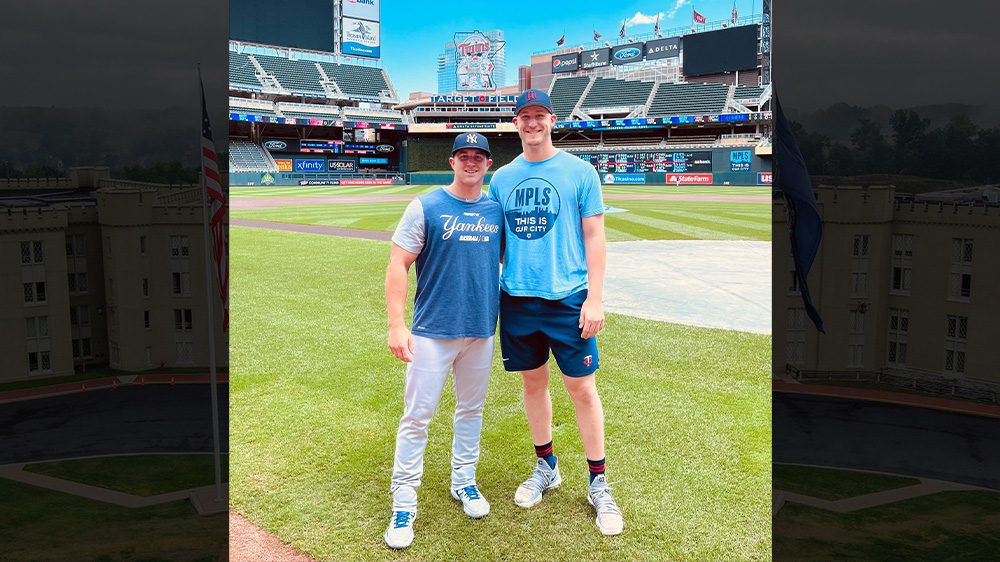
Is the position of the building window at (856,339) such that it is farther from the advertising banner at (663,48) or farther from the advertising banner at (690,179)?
the advertising banner at (663,48)

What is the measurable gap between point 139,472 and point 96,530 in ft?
0.52

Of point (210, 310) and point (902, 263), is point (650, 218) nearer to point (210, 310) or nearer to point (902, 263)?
point (902, 263)

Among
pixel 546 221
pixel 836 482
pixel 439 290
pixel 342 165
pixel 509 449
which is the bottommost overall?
pixel 509 449

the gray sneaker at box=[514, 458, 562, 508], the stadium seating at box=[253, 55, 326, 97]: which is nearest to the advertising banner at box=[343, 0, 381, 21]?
the stadium seating at box=[253, 55, 326, 97]

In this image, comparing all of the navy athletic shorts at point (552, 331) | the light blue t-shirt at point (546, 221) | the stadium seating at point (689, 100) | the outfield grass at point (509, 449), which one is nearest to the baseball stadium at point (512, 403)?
the outfield grass at point (509, 449)

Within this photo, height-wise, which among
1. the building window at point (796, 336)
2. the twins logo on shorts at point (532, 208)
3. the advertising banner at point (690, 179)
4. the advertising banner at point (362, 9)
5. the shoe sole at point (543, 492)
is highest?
the advertising banner at point (362, 9)

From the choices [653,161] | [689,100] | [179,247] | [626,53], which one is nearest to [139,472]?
[179,247]

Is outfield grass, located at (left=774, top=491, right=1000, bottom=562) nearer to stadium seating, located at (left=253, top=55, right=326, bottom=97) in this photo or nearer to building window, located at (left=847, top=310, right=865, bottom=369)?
building window, located at (left=847, top=310, right=865, bottom=369)

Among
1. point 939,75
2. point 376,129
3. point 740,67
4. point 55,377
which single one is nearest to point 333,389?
point 55,377

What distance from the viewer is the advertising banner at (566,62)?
9144 cm

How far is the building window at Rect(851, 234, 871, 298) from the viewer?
1552mm

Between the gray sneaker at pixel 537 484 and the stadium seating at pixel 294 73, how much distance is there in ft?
237

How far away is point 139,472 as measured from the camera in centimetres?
172

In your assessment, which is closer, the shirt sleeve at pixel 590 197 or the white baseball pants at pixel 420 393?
the white baseball pants at pixel 420 393
